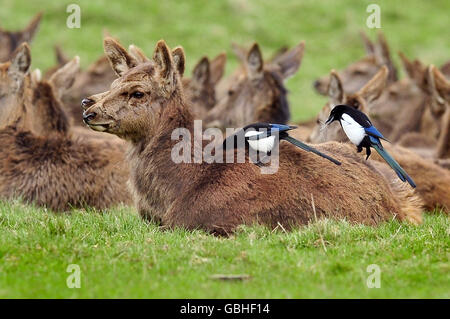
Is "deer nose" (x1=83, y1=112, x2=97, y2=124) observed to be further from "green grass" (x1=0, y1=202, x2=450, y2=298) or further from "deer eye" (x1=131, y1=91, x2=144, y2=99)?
"green grass" (x1=0, y1=202, x2=450, y2=298)

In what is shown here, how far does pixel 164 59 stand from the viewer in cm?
760

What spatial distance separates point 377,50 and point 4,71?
9362 millimetres

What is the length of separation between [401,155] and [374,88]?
0.93 meters

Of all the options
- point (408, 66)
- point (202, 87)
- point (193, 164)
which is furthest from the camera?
point (202, 87)

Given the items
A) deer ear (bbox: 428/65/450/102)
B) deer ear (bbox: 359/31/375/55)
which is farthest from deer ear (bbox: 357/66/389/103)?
deer ear (bbox: 359/31/375/55)

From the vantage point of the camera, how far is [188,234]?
273 inches

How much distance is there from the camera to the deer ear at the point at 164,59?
297 inches

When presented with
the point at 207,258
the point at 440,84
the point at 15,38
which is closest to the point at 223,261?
the point at 207,258

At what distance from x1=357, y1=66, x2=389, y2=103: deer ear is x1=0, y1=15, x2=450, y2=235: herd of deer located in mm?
12

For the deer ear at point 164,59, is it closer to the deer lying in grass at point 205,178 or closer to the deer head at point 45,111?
the deer lying in grass at point 205,178

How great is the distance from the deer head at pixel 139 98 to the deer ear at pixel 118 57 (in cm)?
24

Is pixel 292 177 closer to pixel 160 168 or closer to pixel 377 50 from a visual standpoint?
pixel 160 168
